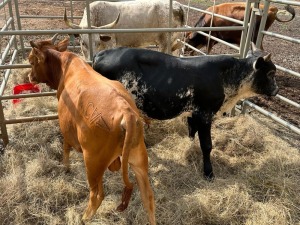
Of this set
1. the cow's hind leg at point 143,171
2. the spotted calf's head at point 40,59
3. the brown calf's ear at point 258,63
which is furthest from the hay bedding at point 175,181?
the brown calf's ear at point 258,63

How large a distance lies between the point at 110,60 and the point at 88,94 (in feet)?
3.83

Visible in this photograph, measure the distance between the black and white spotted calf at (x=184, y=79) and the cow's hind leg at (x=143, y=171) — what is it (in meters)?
1.15

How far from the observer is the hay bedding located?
2.96 meters

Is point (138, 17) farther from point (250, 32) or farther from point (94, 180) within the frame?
point (94, 180)

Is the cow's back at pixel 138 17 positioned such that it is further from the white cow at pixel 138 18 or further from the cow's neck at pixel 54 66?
the cow's neck at pixel 54 66

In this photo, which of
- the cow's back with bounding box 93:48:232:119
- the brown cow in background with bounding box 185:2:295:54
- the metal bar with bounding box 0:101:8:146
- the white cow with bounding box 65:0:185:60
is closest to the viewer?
the cow's back with bounding box 93:48:232:119

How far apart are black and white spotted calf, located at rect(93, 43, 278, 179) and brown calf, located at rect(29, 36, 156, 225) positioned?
0.67m

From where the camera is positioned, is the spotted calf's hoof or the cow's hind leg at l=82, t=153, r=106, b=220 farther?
the spotted calf's hoof

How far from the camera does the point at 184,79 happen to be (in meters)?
3.45

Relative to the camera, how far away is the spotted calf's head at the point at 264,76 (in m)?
3.55

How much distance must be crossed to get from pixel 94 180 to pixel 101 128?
49 centimetres

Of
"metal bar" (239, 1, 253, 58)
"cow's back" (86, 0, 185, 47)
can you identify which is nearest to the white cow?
"cow's back" (86, 0, 185, 47)

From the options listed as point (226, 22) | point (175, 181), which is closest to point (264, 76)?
point (175, 181)

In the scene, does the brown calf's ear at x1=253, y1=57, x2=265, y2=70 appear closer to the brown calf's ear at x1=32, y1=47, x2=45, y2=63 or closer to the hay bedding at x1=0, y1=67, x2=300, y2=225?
the hay bedding at x1=0, y1=67, x2=300, y2=225
